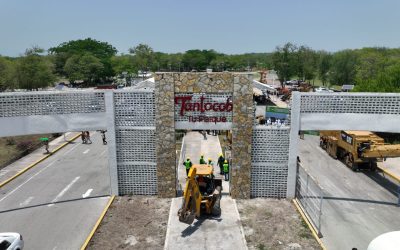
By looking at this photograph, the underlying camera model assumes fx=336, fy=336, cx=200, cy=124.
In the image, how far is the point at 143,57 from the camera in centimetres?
9600

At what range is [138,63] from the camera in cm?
9350

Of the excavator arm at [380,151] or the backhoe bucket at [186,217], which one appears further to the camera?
the excavator arm at [380,151]

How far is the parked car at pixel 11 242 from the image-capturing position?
1177 cm

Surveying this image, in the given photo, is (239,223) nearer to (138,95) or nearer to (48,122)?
(138,95)

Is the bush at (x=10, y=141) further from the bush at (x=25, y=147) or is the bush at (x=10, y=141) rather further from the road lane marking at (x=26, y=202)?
the road lane marking at (x=26, y=202)

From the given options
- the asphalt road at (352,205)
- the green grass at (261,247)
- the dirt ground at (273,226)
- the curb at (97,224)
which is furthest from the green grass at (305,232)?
the curb at (97,224)

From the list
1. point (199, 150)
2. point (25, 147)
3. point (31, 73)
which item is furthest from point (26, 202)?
point (31, 73)

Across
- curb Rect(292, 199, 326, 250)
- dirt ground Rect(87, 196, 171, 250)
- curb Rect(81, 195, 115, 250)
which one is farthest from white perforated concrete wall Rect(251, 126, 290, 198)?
curb Rect(81, 195, 115, 250)

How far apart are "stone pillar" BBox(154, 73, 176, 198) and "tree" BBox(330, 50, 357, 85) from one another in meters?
66.4

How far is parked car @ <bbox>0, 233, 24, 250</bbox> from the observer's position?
1177 centimetres

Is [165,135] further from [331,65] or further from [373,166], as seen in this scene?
[331,65]

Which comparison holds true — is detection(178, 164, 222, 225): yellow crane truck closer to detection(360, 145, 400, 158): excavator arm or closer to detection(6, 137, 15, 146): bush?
detection(360, 145, 400, 158): excavator arm

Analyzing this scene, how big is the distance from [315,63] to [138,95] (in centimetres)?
7741

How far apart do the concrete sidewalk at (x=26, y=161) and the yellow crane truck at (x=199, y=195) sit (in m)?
12.5
